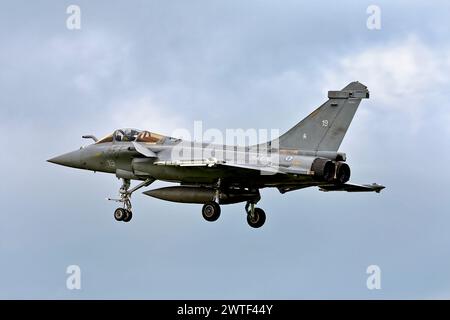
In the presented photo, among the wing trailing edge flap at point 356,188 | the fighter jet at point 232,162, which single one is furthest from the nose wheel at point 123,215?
the wing trailing edge flap at point 356,188

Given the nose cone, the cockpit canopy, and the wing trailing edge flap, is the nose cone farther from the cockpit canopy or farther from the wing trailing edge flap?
the wing trailing edge flap

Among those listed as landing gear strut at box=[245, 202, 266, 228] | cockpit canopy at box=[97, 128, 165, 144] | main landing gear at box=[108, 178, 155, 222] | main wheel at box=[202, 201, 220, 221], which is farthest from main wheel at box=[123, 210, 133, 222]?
landing gear strut at box=[245, 202, 266, 228]

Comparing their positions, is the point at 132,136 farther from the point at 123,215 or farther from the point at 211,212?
the point at 211,212

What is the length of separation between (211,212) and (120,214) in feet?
14.8

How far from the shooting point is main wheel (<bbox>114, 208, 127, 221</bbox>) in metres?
53.9

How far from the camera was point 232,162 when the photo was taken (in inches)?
1980

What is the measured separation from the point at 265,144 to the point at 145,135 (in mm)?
5443

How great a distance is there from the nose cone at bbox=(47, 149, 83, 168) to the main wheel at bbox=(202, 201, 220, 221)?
6.66 meters

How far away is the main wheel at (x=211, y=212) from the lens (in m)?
51.1

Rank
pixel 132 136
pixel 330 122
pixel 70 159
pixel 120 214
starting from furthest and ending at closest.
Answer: pixel 70 159, pixel 132 136, pixel 120 214, pixel 330 122

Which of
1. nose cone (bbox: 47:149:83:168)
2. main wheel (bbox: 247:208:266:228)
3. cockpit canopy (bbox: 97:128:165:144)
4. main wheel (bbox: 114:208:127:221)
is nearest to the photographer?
main wheel (bbox: 247:208:266:228)

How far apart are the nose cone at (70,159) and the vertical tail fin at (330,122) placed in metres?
9.58

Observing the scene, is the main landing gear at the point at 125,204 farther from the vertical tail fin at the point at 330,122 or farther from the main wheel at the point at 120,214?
the vertical tail fin at the point at 330,122

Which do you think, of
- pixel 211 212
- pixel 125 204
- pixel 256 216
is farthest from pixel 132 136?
pixel 256 216
